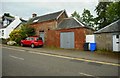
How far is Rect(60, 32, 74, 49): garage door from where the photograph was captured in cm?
2359

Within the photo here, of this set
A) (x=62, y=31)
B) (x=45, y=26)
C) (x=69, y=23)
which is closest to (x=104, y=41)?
(x=62, y=31)

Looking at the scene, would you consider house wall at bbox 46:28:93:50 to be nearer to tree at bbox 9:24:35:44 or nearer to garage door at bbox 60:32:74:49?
garage door at bbox 60:32:74:49

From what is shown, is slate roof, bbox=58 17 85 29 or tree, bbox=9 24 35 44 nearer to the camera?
slate roof, bbox=58 17 85 29

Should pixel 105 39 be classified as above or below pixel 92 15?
below

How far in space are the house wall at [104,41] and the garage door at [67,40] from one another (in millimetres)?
4002

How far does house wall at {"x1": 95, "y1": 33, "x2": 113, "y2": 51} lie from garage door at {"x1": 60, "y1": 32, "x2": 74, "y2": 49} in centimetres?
400

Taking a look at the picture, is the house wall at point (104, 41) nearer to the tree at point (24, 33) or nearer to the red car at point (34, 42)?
the red car at point (34, 42)

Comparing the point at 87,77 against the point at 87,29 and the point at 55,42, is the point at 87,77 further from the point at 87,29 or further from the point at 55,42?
the point at 55,42

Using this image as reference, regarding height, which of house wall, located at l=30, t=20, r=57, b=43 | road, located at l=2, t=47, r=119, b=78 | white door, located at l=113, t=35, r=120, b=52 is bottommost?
road, located at l=2, t=47, r=119, b=78

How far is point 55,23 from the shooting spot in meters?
27.4

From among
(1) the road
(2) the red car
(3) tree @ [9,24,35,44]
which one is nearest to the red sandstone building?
(3) tree @ [9,24,35,44]

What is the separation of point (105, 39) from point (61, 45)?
7365mm

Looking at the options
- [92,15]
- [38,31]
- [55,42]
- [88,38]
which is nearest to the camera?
[88,38]

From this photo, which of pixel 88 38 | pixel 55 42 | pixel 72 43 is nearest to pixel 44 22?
pixel 55 42
